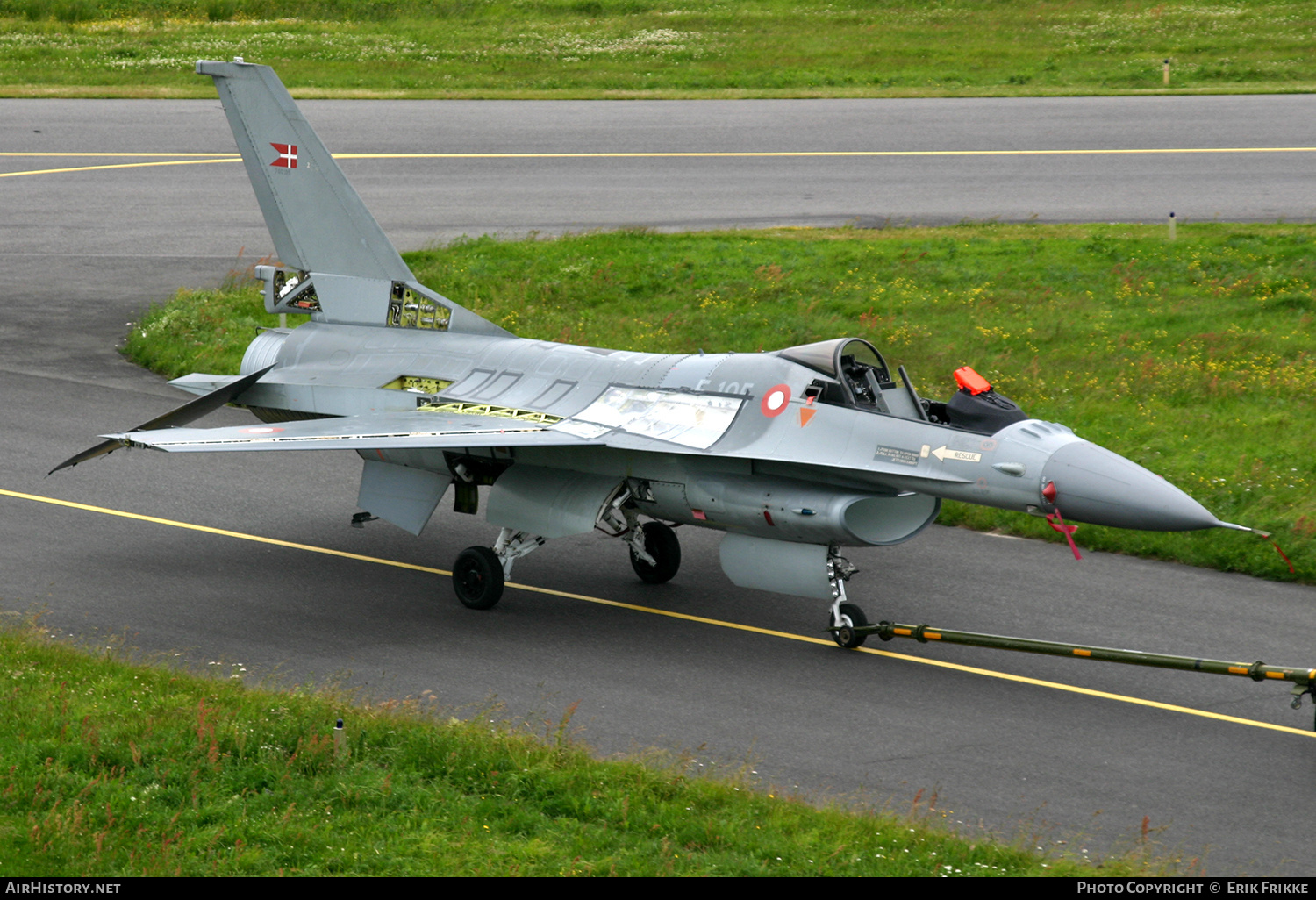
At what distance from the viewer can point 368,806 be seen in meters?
9.94

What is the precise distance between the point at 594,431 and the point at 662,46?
1405 inches

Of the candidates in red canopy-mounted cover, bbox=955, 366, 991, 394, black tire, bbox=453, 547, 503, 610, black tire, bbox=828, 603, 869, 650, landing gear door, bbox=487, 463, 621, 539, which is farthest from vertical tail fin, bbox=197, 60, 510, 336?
red canopy-mounted cover, bbox=955, 366, 991, 394

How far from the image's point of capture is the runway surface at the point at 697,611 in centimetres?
1127

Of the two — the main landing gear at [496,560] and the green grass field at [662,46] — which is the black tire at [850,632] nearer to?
the main landing gear at [496,560]

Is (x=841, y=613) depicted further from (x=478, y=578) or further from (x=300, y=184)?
(x=300, y=184)

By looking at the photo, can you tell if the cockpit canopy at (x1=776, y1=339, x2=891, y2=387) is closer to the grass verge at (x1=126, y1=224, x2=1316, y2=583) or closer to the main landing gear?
the main landing gear

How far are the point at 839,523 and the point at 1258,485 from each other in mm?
7261

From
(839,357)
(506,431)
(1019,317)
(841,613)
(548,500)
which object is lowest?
(841,613)

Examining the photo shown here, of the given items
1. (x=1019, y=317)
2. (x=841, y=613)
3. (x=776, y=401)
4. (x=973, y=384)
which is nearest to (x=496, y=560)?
(x=776, y=401)

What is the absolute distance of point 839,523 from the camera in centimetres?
1340

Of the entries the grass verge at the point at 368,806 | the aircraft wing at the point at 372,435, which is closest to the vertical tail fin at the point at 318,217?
the aircraft wing at the point at 372,435

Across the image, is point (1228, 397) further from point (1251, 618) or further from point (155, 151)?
point (155, 151)

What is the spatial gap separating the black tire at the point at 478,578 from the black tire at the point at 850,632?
373 centimetres
